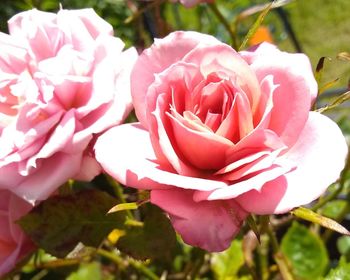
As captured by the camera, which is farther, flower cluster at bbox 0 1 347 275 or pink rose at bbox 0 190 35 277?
pink rose at bbox 0 190 35 277

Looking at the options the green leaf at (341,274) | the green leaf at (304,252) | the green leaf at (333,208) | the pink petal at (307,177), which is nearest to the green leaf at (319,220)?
the pink petal at (307,177)

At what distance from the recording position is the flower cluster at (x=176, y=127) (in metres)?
0.36

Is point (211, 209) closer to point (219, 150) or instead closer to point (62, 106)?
point (219, 150)

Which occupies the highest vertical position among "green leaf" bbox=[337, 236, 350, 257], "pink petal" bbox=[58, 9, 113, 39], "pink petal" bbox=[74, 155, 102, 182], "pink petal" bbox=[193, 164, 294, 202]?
"pink petal" bbox=[58, 9, 113, 39]

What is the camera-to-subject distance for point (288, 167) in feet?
1.19

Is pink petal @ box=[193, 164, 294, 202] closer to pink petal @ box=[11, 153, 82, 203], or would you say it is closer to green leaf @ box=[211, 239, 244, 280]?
pink petal @ box=[11, 153, 82, 203]

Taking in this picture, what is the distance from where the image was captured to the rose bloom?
1.18 ft

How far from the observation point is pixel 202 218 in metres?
0.36

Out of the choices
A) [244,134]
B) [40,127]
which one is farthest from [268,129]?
[40,127]

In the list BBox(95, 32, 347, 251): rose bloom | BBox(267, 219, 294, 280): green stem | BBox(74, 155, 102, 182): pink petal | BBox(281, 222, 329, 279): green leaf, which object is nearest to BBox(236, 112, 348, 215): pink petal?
BBox(95, 32, 347, 251): rose bloom

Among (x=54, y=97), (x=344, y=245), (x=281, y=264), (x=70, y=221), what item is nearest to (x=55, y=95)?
(x=54, y=97)

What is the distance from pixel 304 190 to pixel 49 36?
0.77 ft

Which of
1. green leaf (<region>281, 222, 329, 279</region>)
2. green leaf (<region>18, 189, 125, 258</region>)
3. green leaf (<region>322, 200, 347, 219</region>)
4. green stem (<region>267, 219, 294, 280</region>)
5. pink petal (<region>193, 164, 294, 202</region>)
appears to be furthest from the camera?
green leaf (<region>322, 200, 347, 219</region>)

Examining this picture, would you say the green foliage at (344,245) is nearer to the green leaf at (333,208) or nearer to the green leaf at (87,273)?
the green leaf at (333,208)
